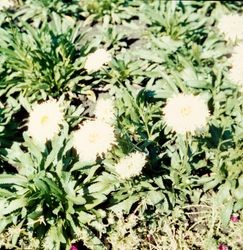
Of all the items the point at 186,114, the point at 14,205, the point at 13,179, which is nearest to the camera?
the point at 186,114

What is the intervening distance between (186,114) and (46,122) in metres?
1.10

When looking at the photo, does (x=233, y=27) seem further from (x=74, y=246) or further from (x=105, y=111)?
(x=74, y=246)

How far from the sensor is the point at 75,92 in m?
4.53

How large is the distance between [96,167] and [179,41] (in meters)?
2.05

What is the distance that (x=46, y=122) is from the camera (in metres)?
3.21

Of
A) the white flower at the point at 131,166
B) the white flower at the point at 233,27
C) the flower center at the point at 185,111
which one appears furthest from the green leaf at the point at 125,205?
the white flower at the point at 233,27

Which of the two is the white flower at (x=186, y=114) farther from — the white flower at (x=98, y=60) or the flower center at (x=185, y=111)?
the white flower at (x=98, y=60)

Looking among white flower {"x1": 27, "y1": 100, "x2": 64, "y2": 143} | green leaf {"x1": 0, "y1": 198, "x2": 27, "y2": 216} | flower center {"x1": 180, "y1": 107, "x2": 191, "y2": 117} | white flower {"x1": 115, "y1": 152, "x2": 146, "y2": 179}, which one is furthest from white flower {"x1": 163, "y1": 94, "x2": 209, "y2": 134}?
green leaf {"x1": 0, "y1": 198, "x2": 27, "y2": 216}

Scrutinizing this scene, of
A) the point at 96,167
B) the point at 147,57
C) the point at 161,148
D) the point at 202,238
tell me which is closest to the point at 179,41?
the point at 147,57

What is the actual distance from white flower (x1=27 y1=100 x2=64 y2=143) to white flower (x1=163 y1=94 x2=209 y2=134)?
2.82 ft

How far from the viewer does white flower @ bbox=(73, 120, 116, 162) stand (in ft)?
9.94

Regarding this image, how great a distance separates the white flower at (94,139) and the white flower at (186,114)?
1.56ft

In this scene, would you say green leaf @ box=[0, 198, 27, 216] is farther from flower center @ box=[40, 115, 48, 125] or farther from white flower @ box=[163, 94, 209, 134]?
white flower @ box=[163, 94, 209, 134]

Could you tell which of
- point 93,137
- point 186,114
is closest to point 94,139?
point 93,137
